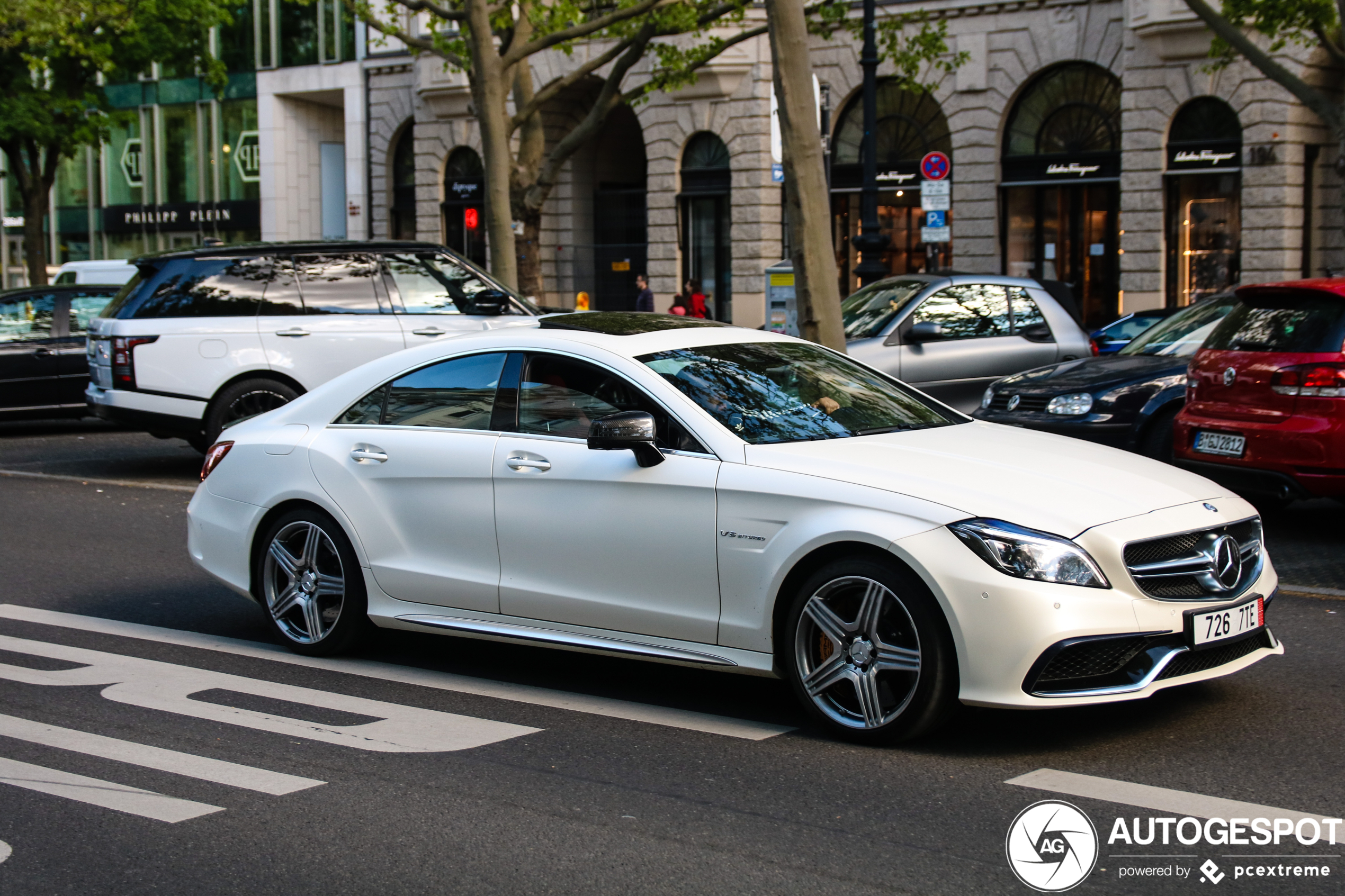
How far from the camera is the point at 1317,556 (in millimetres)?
9281

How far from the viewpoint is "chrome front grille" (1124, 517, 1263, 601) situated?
201 inches

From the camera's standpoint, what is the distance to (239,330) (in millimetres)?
13102

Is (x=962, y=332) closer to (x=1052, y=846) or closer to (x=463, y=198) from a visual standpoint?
(x=1052, y=846)

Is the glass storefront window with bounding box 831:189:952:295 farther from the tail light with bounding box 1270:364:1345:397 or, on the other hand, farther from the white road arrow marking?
the white road arrow marking

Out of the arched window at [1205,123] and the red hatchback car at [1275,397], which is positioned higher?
the arched window at [1205,123]

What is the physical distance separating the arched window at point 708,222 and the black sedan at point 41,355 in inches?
695

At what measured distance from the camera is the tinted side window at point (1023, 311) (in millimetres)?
15086

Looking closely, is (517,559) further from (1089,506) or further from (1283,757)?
(1283,757)

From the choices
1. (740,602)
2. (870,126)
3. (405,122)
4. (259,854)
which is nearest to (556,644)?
(740,602)

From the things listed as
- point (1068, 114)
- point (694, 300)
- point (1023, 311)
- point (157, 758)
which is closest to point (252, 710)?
point (157, 758)

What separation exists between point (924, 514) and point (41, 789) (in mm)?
2970

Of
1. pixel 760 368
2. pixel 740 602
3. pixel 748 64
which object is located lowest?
pixel 740 602

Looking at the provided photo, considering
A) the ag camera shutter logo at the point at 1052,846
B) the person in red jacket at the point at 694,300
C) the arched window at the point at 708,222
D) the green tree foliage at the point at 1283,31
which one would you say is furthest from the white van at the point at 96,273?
the ag camera shutter logo at the point at 1052,846

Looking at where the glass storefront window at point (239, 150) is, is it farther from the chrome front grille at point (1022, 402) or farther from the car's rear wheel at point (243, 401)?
the chrome front grille at point (1022, 402)
